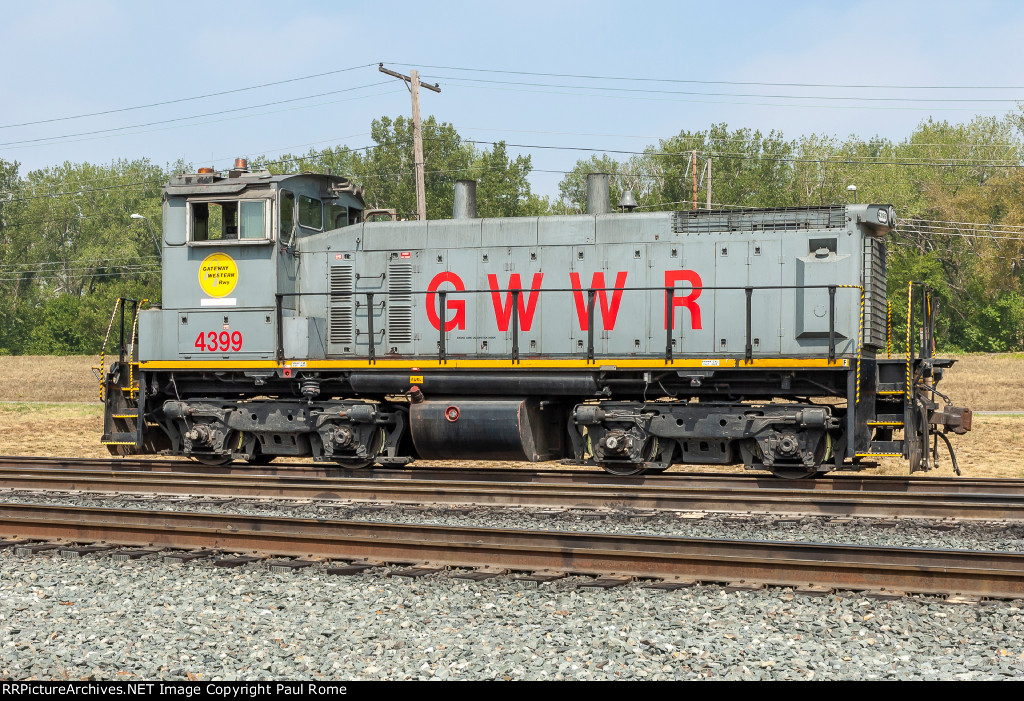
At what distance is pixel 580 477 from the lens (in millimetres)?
11195

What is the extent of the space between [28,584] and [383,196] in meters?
50.4

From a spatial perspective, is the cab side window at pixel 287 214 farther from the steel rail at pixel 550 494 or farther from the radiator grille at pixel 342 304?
the steel rail at pixel 550 494

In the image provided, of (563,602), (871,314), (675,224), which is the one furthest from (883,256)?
(563,602)

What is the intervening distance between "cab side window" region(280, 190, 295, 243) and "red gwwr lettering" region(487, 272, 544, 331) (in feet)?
9.15

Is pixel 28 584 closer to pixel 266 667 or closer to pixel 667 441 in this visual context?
pixel 266 667

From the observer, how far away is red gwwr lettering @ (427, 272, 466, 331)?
1196cm

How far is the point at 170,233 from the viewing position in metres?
12.5

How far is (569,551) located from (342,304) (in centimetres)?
669

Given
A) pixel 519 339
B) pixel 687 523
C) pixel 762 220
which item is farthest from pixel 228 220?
pixel 687 523

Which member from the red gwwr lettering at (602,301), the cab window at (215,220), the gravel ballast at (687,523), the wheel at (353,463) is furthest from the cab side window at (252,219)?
the red gwwr lettering at (602,301)

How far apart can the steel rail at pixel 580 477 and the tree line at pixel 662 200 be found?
2392 centimetres

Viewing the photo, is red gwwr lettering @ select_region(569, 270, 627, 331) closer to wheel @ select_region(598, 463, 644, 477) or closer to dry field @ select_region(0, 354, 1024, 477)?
wheel @ select_region(598, 463, 644, 477)

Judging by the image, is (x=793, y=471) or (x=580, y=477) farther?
(x=580, y=477)

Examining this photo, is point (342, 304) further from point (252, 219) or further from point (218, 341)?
point (218, 341)
